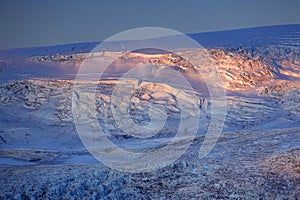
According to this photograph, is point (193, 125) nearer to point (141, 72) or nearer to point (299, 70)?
point (141, 72)

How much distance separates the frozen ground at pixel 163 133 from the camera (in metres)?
6.66

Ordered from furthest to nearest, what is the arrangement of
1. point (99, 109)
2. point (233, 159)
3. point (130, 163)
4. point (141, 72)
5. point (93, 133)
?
point (141, 72) < point (99, 109) < point (93, 133) < point (130, 163) < point (233, 159)

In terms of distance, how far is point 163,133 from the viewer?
1247 cm

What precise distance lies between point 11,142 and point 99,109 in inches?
158

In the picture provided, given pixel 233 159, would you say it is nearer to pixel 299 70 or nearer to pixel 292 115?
pixel 292 115

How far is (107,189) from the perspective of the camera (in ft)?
22.2

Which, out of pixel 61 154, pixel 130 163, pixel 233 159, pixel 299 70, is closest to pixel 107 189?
pixel 130 163

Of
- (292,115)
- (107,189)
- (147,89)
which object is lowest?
(107,189)

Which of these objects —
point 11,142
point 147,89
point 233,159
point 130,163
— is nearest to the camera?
point 233,159

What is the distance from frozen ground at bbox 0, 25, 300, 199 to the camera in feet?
21.9

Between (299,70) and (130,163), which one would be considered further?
(299,70)

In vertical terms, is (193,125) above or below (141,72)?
below

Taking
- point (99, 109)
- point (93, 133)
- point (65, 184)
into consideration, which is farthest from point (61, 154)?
point (99, 109)

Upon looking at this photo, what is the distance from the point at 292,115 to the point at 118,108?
7.08 meters
